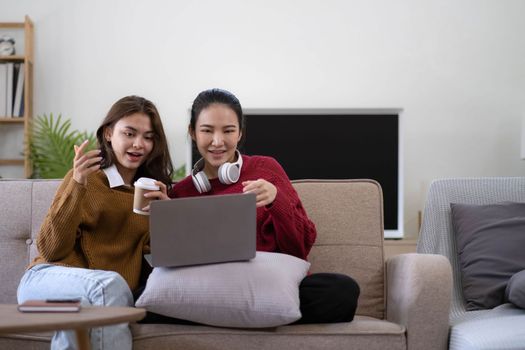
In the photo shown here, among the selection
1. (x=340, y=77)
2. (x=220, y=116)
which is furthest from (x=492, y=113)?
(x=220, y=116)

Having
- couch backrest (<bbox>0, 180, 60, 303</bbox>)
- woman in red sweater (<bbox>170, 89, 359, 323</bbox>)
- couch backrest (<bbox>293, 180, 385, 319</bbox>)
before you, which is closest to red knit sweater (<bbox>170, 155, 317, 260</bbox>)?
woman in red sweater (<bbox>170, 89, 359, 323</bbox>)

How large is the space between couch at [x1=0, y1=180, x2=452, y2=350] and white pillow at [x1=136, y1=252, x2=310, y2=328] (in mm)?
56

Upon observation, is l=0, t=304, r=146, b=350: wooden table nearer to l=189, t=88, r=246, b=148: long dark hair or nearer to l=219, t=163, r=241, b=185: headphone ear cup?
l=219, t=163, r=241, b=185: headphone ear cup

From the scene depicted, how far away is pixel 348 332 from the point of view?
1.78 meters

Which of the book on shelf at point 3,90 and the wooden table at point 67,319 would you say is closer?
the wooden table at point 67,319

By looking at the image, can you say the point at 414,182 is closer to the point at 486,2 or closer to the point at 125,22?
the point at 486,2

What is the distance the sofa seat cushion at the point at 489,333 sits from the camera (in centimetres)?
172

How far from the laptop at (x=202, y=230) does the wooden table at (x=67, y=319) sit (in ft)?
0.93

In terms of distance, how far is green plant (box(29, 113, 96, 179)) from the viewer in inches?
156

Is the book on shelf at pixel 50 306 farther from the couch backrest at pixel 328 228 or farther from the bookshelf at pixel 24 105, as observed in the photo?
the bookshelf at pixel 24 105

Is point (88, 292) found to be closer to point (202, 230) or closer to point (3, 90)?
point (202, 230)

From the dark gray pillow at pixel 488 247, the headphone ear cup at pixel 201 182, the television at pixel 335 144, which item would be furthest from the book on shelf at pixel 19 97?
the dark gray pillow at pixel 488 247

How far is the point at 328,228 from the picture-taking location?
225cm

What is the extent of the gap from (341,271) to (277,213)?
34 centimetres
